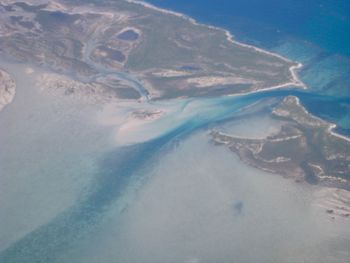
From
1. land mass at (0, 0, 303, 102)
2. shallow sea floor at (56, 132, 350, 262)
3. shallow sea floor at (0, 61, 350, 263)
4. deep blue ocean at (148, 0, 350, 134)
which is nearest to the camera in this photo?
shallow sea floor at (56, 132, 350, 262)

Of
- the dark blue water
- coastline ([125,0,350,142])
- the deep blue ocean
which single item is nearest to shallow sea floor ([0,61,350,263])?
coastline ([125,0,350,142])

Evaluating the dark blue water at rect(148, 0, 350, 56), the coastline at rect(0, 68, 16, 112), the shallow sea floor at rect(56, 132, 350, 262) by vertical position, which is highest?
the dark blue water at rect(148, 0, 350, 56)

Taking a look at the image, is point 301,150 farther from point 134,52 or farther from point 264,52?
point 134,52

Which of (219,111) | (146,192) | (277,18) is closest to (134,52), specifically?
(219,111)

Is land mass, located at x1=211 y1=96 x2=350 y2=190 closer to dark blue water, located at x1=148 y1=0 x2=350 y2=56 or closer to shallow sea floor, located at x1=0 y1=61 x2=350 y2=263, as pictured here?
shallow sea floor, located at x1=0 y1=61 x2=350 y2=263

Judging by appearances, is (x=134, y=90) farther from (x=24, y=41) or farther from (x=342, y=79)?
(x=342, y=79)

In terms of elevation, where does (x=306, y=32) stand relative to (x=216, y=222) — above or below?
above

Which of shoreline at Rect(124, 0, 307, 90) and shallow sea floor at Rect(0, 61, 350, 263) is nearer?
shallow sea floor at Rect(0, 61, 350, 263)

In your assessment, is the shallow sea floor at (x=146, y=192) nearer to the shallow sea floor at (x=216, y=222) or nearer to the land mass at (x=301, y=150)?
the shallow sea floor at (x=216, y=222)

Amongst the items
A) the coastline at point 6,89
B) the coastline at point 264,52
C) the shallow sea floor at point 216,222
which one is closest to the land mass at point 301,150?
the coastline at point 264,52
